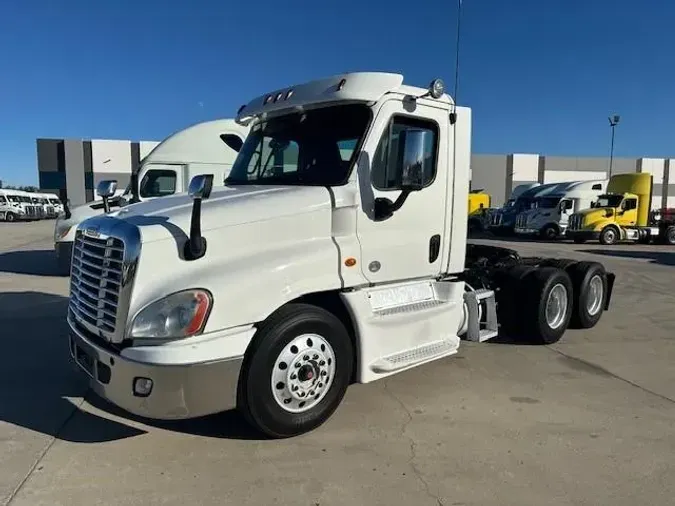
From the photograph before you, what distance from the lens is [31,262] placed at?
15125mm

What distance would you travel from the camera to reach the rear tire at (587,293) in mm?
7309

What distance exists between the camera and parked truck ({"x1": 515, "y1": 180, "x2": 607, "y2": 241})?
2706 cm

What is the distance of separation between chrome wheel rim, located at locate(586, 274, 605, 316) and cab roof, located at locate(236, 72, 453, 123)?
4.08 m

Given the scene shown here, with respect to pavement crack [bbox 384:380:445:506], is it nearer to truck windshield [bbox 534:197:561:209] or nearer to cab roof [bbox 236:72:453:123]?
cab roof [bbox 236:72:453:123]

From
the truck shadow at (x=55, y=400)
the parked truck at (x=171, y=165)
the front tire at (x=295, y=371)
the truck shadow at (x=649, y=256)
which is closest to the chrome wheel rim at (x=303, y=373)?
the front tire at (x=295, y=371)

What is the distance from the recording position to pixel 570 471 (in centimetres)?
358

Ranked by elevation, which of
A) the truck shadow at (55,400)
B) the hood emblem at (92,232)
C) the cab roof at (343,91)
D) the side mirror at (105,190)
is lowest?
the truck shadow at (55,400)

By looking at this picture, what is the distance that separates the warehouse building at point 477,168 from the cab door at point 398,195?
181 ft

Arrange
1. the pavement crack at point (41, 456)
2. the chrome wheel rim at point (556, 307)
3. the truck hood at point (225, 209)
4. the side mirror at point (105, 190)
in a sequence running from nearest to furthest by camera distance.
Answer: the pavement crack at point (41, 456) < the truck hood at point (225, 209) < the side mirror at point (105, 190) < the chrome wheel rim at point (556, 307)

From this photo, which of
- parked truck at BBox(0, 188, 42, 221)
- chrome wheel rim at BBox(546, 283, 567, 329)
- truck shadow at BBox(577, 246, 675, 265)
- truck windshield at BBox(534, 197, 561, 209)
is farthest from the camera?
parked truck at BBox(0, 188, 42, 221)

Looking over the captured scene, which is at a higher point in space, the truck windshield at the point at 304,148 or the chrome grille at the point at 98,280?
the truck windshield at the point at 304,148

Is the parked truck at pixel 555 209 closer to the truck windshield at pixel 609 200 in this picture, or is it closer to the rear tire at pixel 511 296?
the truck windshield at pixel 609 200

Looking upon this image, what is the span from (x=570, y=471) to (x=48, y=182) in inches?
2631

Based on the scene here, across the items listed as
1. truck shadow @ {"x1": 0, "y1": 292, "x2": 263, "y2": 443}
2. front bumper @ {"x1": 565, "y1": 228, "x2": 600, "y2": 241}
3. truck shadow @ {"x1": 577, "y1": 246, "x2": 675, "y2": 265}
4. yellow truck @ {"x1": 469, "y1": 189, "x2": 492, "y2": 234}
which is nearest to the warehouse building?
yellow truck @ {"x1": 469, "y1": 189, "x2": 492, "y2": 234}
